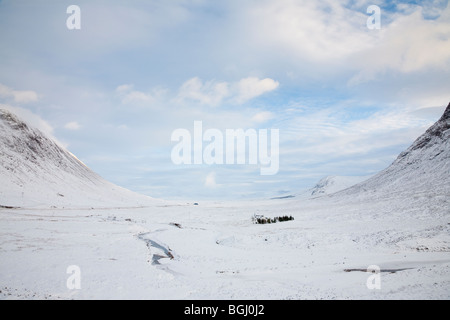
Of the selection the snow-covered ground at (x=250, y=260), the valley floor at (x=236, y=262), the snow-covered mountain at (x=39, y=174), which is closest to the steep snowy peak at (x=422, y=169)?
the snow-covered ground at (x=250, y=260)

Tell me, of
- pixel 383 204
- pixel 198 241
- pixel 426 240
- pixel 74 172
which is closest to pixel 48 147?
pixel 74 172

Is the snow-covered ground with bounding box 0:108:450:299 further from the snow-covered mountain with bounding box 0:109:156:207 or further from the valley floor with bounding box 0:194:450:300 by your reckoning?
the snow-covered mountain with bounding box 0:109:156:207

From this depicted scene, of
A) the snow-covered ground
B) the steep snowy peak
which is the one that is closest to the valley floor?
the snow-covered ground

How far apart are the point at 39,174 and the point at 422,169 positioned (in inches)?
4406

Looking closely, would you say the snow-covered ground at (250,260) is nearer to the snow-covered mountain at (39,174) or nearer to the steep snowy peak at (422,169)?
the steep snowy peak at (422,169)

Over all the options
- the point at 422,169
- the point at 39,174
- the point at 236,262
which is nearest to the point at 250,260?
the point at 236,262

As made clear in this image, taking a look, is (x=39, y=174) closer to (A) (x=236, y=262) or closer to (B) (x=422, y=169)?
(A) (x=236, y=262)

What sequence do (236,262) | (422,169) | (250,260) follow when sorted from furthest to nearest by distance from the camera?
(422,169) → (250,260) → (236,262)

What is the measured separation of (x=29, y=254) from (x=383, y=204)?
49.0 metres

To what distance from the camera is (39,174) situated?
97.1 meters

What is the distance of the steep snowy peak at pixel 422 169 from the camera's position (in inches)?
2064

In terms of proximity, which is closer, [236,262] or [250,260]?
[236,262]
